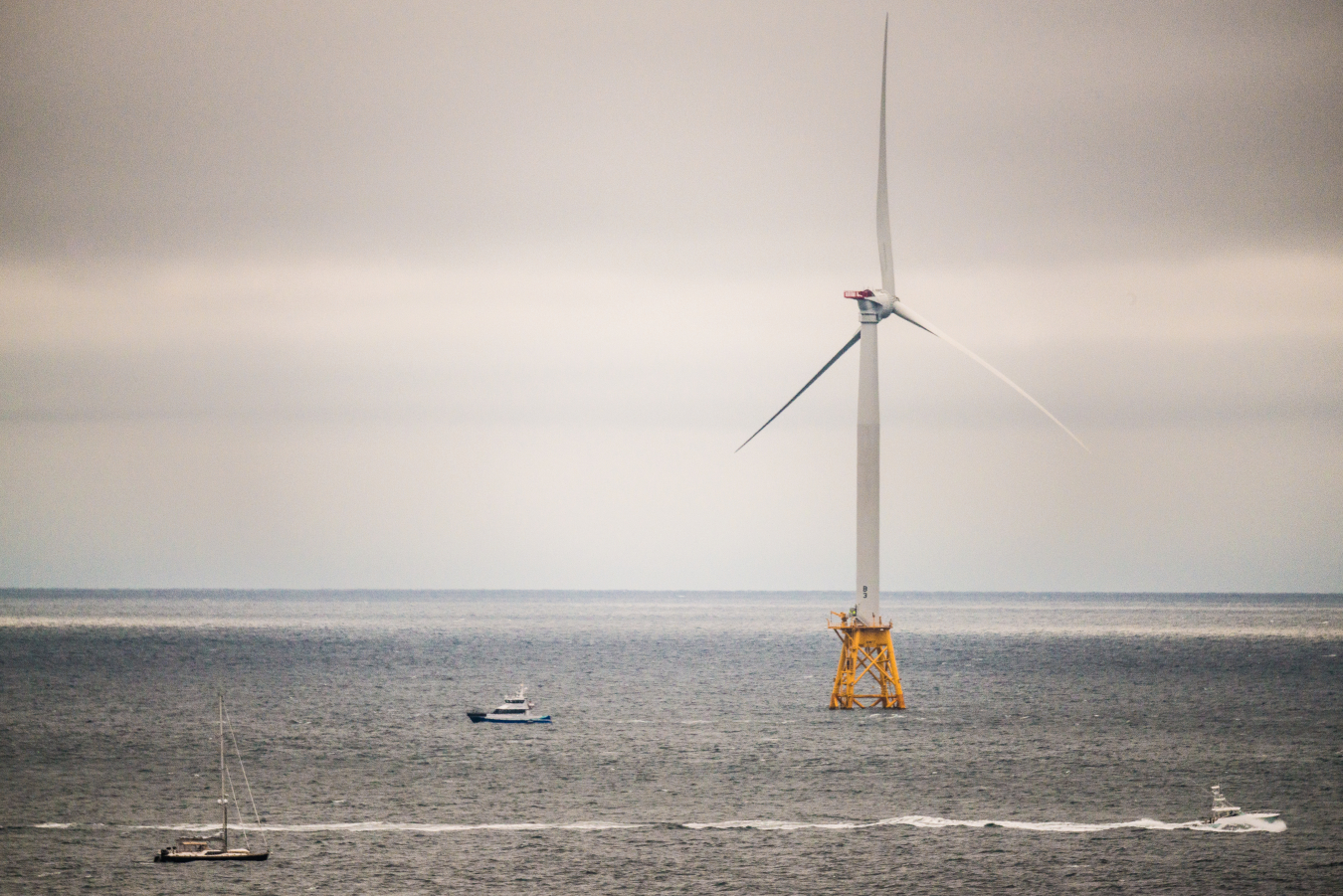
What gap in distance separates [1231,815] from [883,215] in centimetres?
5679

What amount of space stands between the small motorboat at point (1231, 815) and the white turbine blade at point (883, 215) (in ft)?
158

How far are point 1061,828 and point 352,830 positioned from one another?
4436cm

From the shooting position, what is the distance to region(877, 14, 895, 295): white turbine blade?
396 feet

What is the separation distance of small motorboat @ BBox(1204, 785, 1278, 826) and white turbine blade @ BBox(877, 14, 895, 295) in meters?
48.3

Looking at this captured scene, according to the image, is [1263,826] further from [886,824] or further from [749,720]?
[749,720]

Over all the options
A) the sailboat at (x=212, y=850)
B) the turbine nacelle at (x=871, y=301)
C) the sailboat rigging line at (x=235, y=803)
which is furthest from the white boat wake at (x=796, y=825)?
the turbine nacelle at (x=871, y=301)

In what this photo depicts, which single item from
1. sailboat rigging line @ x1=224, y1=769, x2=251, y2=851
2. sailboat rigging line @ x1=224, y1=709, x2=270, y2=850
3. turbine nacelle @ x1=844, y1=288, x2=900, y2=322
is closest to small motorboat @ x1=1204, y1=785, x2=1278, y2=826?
turbine nacelle @ x1=844, y1=288, x2=900, y2=322

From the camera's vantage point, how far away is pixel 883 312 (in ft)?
388

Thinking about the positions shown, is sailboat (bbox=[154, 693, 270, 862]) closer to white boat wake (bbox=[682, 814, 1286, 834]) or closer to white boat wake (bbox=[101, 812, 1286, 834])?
white boat wake (bbox=[101, 812, 1286, 834])

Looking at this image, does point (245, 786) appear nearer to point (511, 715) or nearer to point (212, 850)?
point (212, 850)

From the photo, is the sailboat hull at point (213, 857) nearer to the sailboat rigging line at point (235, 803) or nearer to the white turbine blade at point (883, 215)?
the sailboat rigging line at point (235, 803)

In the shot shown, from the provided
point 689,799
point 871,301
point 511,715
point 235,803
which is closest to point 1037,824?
point 689,799

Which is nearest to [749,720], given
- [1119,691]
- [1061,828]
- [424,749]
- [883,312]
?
[424,749]

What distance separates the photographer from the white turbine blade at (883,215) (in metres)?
121
